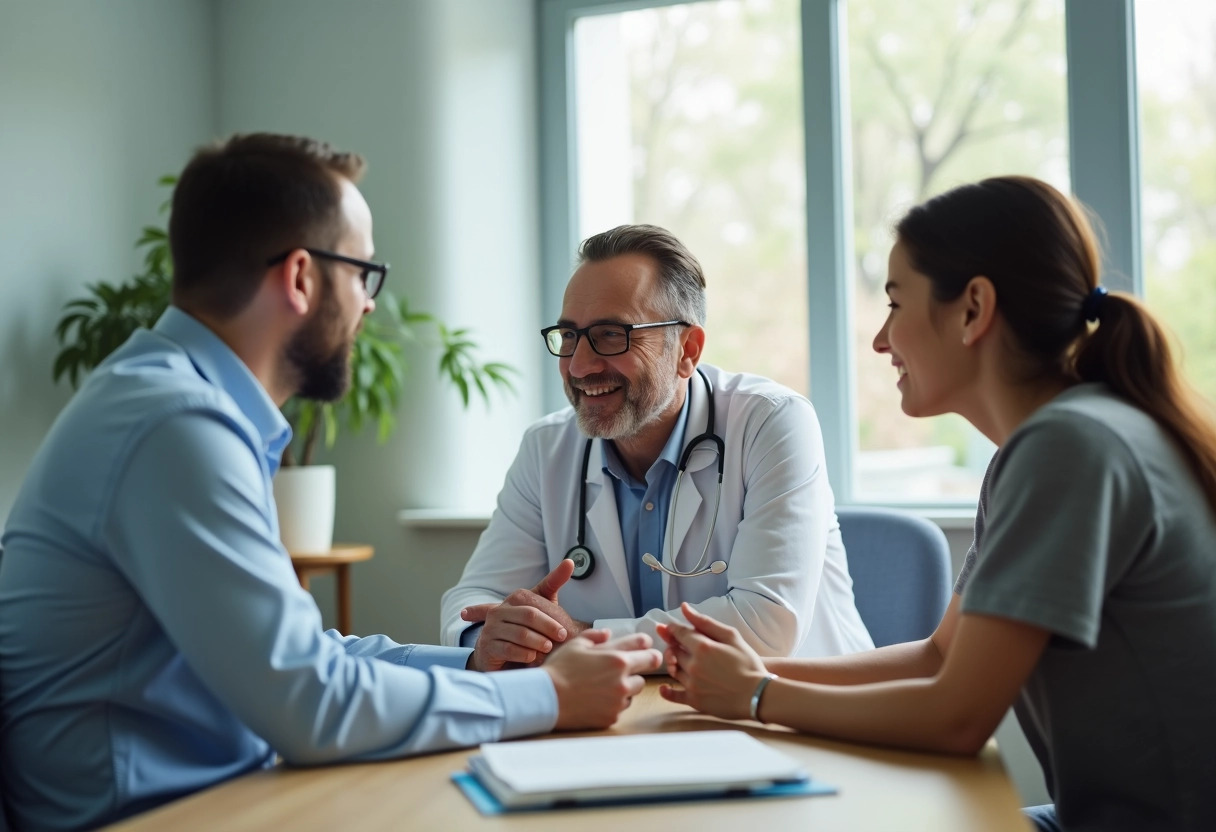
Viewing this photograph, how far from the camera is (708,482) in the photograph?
233 centimetres

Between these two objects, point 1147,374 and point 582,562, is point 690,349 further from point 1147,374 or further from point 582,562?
point 1147,374

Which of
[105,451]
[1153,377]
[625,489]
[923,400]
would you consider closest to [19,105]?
[625,489]

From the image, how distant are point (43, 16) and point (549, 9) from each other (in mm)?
1617

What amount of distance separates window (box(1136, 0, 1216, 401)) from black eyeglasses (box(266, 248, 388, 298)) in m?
2.57

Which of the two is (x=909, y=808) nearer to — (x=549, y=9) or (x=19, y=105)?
(x=19, y=105)

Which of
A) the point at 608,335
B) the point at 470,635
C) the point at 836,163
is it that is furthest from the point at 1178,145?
the point at 470,635

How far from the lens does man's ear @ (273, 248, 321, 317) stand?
4.74 ft

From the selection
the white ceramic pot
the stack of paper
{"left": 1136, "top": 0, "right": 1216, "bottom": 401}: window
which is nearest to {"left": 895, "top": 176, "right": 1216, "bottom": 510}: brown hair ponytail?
the stack of paper

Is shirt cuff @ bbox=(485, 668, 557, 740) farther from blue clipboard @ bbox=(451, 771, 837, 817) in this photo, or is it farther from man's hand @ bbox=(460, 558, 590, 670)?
man's hand @ bbox=(460, 558, 590, 670)

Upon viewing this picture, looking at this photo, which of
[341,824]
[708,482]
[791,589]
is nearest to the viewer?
[341,824]

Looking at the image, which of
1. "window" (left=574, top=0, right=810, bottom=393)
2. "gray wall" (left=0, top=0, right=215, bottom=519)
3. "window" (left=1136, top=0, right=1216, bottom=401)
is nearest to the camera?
"gray wall" (left=0, top=0, right=215, bottom=519)

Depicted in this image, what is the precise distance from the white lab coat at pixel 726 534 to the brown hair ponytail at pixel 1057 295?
727mm

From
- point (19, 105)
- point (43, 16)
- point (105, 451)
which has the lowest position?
point (105, 451)

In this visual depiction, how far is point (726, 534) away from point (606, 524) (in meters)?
0.24
